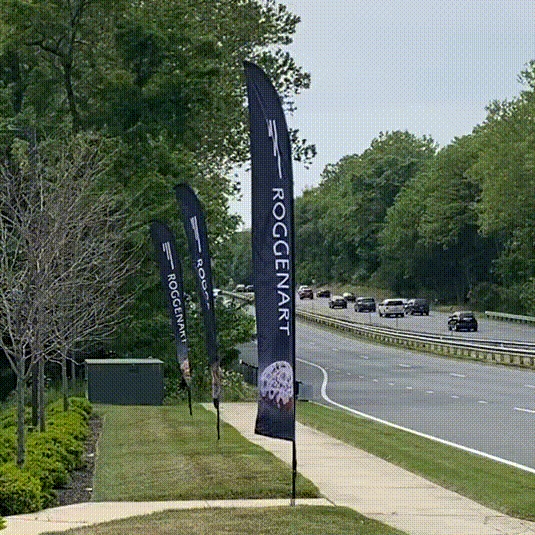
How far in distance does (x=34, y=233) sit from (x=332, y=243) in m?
145

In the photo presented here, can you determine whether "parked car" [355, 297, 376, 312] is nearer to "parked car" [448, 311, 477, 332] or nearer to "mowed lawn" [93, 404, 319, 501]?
"parked car" [448, 311, 477, 332]

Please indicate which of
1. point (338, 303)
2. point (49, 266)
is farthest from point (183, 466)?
point (338, 303)

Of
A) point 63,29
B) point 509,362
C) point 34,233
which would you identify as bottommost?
point 509,362

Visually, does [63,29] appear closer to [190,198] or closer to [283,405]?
[190,198]

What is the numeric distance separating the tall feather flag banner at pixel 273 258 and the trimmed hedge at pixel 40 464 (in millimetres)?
2901

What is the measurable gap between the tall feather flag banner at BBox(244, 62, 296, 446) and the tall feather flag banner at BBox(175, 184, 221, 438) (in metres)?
8.31

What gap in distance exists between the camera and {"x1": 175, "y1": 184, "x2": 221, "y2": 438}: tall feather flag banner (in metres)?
21.2

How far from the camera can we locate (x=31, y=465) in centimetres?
1570

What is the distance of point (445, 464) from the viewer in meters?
19.2

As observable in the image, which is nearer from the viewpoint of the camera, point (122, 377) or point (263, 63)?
point (122, 377)

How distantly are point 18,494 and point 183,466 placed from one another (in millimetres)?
3864

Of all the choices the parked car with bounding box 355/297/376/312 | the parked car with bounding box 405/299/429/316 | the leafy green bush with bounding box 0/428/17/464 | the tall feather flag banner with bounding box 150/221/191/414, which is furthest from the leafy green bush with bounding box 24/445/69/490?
the parked car with bounding box 355/297/376/312

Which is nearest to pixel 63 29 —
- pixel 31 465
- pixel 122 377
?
pixel 122 377

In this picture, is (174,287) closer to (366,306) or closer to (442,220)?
(366,306)
